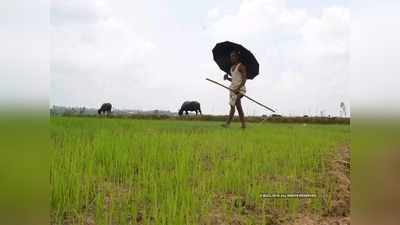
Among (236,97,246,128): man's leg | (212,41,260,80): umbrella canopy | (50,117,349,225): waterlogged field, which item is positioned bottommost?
(50,117,349,225): waterlogged field

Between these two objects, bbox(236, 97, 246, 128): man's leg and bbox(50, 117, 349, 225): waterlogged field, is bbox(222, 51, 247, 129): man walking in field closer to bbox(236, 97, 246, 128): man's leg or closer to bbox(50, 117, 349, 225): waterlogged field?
bbox(236, 97, 246, 128): man's leg

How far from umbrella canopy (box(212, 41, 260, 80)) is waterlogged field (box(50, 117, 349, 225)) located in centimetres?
30

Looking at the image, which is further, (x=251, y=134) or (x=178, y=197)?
(x=251, y=134)

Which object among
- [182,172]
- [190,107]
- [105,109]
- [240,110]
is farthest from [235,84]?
[105,109]

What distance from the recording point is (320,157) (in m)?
2.71

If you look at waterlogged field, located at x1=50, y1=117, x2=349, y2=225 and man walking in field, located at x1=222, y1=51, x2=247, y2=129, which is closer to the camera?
waterlogged field, located at x1=50, y1=117, x2=349, y2=225

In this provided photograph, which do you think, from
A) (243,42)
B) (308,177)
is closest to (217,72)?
(243,42)

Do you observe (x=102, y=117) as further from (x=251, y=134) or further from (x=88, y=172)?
(x=251, y=134)

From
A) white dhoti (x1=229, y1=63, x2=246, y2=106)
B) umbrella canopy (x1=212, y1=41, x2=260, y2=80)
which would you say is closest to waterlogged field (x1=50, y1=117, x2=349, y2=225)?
white dhoti (x1=229, y1=63, x2=246, y2=106)

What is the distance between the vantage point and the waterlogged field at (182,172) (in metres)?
2.43

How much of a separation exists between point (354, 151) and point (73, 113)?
58.5 inches

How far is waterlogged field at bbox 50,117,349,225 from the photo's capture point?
2.43m

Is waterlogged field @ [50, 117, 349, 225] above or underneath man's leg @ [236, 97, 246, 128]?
underneath

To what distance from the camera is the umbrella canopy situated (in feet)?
8.34
